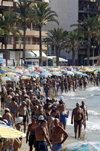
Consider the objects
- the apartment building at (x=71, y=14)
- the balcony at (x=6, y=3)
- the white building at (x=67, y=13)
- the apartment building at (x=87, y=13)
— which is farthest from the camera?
the apartment building at (x=87, y=13)

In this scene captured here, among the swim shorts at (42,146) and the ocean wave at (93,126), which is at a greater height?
the swim shorts at (42,146)

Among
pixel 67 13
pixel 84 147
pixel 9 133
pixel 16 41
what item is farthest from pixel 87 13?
pixel 84 147

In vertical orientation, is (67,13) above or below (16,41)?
above

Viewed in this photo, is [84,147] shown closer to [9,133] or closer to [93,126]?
[9,133]

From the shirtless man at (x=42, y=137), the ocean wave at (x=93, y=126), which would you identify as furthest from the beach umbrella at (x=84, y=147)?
the ocean wave at (x=93, y=126)

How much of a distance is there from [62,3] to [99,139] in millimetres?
66144

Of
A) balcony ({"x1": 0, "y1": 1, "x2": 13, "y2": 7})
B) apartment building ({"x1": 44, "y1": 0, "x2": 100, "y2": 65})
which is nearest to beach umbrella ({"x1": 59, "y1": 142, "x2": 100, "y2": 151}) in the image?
balcony ({"x1": 0, "y1": 1, "x2": 13, "y2": 7})

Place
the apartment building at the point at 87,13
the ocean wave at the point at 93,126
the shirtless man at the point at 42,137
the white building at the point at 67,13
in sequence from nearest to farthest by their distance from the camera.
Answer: the shirtless man at the point at 42,137, the ocean wave at the point at 93,126, the white building at the point at 67,13, the apartment building at the point at 87,13

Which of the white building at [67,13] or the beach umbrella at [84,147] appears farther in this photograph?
the white building at [67,13]

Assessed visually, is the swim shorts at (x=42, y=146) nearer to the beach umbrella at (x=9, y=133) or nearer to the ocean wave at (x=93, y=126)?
the beach umbrella at (x=9, y=133)

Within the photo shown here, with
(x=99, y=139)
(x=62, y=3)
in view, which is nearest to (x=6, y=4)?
(x=62, y=3)

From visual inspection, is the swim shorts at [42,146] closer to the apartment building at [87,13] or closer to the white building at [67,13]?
the white building at [67,13]

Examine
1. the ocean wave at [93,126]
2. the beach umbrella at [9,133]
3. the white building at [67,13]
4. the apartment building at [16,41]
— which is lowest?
the ocean wave at [93,126]

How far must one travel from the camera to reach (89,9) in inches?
3068
